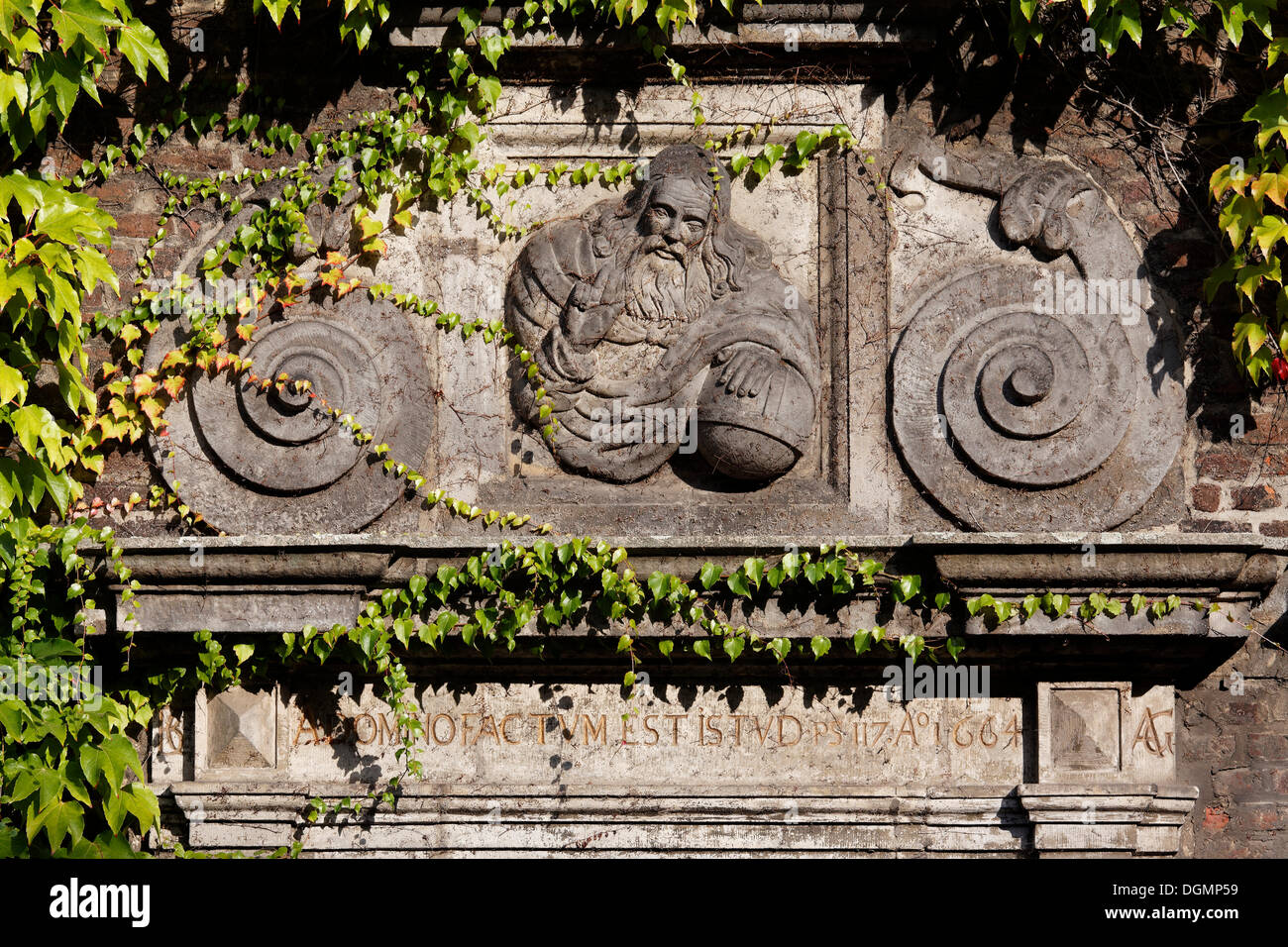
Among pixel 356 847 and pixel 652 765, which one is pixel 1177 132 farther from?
pixel 356 847

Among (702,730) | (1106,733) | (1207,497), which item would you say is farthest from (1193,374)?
(702,730)

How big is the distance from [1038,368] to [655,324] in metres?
1.26

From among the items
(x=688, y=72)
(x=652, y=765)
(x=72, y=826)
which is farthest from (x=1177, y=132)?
(x=72, y=826)

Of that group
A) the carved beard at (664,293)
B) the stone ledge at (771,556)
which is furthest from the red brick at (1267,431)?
the carved beard at (664,293)

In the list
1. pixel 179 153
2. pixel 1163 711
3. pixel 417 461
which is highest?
pixel 179 153

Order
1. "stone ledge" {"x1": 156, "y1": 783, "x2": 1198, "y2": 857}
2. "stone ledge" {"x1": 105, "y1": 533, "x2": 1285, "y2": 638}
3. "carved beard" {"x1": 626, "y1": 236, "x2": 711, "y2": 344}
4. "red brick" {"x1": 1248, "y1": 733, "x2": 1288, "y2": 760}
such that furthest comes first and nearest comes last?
"carved beard" {"x1": 626, "y1": 236, "x2": 711, "y2": 344} → "red brick" {"x1": 1248, "y1": 733, "x2": 1288, "y2": 760} → "stone ledge" {"x1": 156, "y1": 783, "x2": 1198, "y2": 857} → "stone ledge" {"x1": 105, "y1": 533, "x2": 1285, "y2": 638}

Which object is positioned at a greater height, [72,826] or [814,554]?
[814,554]

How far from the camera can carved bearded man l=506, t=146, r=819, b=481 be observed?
4910 mm

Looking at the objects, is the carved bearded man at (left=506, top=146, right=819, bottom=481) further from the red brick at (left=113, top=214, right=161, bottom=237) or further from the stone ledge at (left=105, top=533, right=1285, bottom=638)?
the red brick at (left=113, top=214, right=161, bottom=237)

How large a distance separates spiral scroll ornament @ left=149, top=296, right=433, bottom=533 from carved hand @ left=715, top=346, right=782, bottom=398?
3.23 feet

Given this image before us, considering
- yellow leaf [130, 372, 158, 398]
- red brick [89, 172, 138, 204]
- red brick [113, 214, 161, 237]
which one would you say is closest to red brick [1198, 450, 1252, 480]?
yellow leaf [130, 372, 158, 398]

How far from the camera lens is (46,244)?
4617 mm

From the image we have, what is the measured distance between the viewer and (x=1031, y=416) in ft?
16.0

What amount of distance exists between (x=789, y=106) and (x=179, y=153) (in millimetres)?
2062
